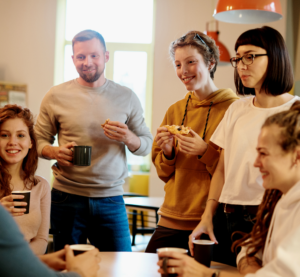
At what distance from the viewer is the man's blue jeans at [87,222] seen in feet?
7.82

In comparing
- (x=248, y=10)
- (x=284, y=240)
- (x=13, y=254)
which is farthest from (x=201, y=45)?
(x=13, y=254)

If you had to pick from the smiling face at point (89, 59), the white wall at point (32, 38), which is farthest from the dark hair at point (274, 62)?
the white wall at point (32, 38)

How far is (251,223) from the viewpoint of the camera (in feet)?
5.55

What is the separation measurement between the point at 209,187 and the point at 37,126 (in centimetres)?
125

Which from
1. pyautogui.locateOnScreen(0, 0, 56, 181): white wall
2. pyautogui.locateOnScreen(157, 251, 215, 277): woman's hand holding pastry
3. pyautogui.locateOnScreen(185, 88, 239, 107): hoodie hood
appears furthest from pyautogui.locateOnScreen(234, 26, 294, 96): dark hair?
pyautogui.locateOnScreen(0, 0, 56, 181): white wall

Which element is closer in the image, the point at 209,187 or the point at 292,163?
the point at 292,163

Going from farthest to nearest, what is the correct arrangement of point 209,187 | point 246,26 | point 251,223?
1. point 246,26
2. point 209,187
3. point 251,223

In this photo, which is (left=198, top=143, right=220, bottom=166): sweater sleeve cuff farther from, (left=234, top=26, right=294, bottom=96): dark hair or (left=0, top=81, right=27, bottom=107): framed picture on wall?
(left=0, top=81, right=27, bottom=107): framed picture on wall

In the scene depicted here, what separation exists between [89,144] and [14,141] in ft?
1.53

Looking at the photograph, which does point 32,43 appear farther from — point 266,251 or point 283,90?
point 266,251

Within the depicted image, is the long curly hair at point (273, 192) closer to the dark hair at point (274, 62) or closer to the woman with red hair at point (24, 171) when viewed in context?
the dark hair at point (274, 62)

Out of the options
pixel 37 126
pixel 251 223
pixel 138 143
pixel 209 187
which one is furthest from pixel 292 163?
pixel 37 126

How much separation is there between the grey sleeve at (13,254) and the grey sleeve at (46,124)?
150 centimetres

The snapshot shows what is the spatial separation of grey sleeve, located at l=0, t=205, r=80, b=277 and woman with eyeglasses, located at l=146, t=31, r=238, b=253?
1.05 m
